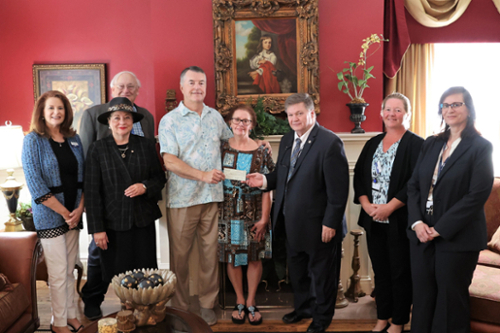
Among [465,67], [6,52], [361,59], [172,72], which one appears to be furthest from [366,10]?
[6,52]

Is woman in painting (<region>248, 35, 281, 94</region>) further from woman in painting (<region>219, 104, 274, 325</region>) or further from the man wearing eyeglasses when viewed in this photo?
the man wearing eyeglasses

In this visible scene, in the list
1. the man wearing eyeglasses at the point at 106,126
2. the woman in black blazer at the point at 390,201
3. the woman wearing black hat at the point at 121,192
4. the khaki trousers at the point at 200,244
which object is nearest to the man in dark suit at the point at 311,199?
the woman in black blazer at the point at 390,201

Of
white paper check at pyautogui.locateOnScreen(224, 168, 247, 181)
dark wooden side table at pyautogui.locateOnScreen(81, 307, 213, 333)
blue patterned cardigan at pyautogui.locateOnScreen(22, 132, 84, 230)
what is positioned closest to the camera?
dark wooden side table at pyautogui.locateOnScreen(81, 307, 213, 333)

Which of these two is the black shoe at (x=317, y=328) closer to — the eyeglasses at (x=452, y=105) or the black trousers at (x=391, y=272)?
the black trousers at (x=391, y=272)

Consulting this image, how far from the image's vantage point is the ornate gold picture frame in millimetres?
3424

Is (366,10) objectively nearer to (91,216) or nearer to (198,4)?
(198,4)

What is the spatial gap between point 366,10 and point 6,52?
353 cm

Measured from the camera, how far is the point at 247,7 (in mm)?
3441

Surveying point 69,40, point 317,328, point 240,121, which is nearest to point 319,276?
point 317,328

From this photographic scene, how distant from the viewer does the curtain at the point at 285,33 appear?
11.4 ft

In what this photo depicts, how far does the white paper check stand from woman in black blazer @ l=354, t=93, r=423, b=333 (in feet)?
2.56

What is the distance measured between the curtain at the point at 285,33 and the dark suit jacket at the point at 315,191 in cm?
113

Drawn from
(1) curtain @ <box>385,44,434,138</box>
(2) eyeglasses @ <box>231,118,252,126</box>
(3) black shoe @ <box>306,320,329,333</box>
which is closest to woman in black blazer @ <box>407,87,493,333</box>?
(3) black shoe @ <box>306,320,329,333</box>

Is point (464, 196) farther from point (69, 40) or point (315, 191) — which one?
point (69, 40)
